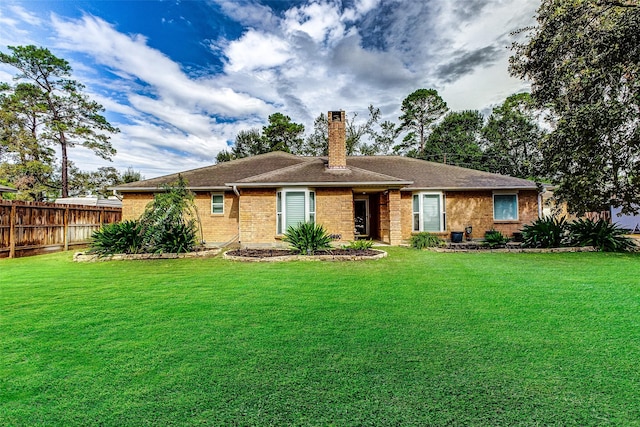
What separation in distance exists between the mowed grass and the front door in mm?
10213

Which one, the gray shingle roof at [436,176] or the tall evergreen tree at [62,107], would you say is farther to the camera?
the tall evergreen tree at [62,107]

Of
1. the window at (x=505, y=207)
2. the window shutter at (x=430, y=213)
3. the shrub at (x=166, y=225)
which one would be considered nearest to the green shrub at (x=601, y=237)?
the window at (x=505, y=207)

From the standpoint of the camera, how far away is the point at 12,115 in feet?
74.2

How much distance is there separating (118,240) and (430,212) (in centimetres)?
1321

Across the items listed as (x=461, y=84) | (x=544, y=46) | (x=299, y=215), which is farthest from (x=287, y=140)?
(x=544, y=46)

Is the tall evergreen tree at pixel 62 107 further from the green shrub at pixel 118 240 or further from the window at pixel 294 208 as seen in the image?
the window at pixel 294 208

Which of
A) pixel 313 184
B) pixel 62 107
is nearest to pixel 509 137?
pixel 313 184

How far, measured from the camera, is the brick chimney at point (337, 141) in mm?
14008

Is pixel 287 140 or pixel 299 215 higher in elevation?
pixel 287 140

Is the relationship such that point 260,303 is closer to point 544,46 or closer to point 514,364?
point 514,364

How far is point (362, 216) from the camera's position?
16734 mm

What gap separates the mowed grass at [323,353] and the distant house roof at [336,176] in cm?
673

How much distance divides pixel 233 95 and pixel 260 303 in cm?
1923

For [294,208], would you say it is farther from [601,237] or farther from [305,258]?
[601,237]
